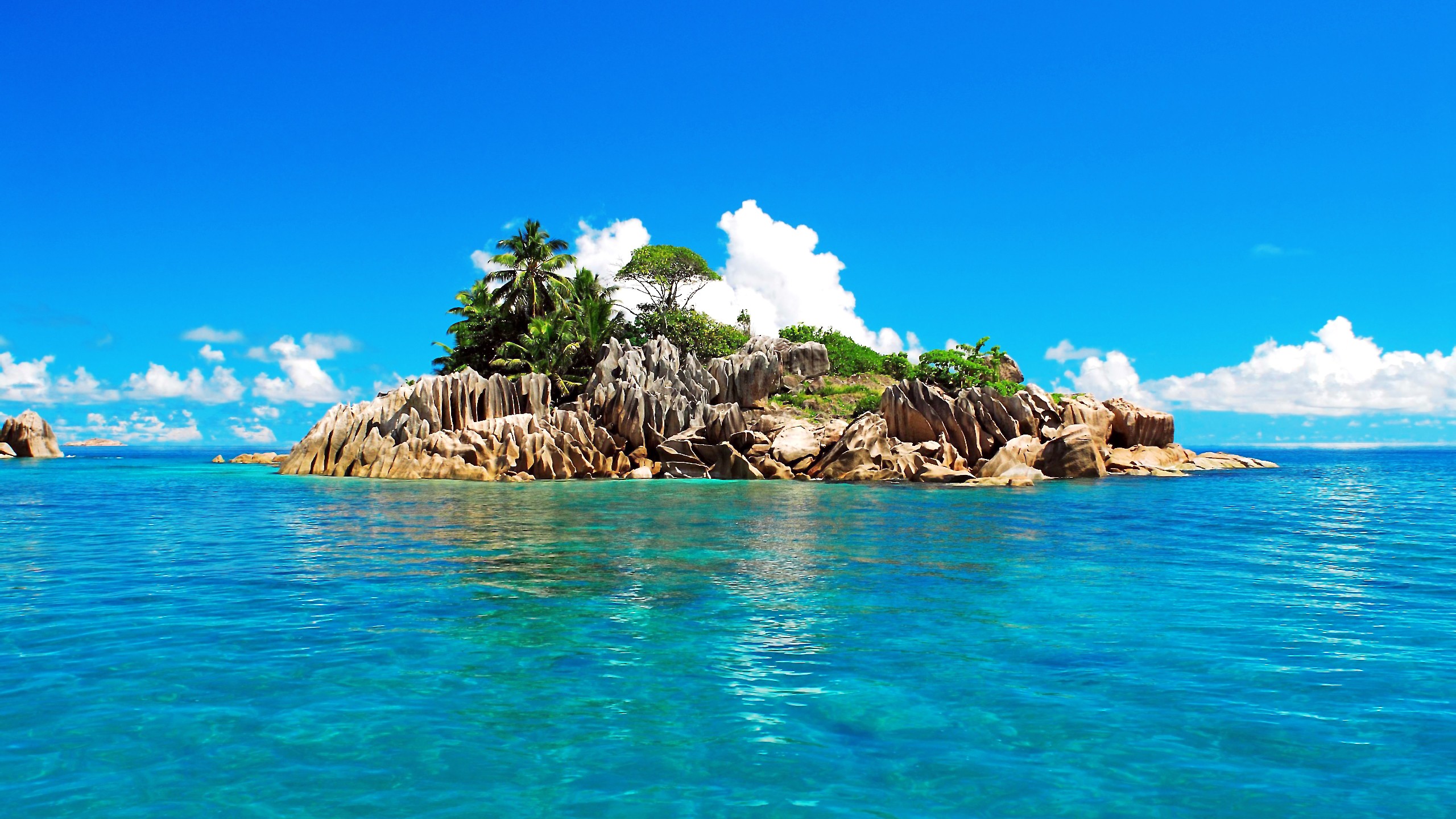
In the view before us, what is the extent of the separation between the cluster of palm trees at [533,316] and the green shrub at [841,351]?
19322 millimetres

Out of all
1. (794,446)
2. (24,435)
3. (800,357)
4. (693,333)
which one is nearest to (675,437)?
(794,446)

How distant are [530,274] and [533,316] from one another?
3.89m

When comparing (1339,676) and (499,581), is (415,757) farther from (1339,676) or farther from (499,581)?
(1339,676)

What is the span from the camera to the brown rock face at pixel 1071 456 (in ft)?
167

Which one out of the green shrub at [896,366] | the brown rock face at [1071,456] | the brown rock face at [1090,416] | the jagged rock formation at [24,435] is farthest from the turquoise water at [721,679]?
the jagged rock formation at [24,435]

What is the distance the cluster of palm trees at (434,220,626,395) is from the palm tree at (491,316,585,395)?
2.5 inches

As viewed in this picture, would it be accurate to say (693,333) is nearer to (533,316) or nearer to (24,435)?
(533,316)

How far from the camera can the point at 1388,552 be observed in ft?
69.4

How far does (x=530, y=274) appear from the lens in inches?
2731

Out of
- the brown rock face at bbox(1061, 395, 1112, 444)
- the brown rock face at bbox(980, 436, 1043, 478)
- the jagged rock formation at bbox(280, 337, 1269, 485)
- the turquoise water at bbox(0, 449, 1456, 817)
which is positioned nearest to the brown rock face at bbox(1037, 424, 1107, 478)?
the jagged rock formation at bbox(280, 337, 1269, 485)

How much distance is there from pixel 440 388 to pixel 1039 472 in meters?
37.8

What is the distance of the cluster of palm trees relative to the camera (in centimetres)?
6438

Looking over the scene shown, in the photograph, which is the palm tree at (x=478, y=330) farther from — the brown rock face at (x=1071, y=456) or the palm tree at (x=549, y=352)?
the brown rock face at (x=1071, y=456)

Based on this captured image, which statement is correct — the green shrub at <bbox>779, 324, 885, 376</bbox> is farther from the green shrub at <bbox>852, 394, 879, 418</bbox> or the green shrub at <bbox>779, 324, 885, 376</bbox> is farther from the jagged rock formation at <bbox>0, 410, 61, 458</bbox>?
the jagged rock formation at <bbox>0, 410, 61, 458</bbox>
